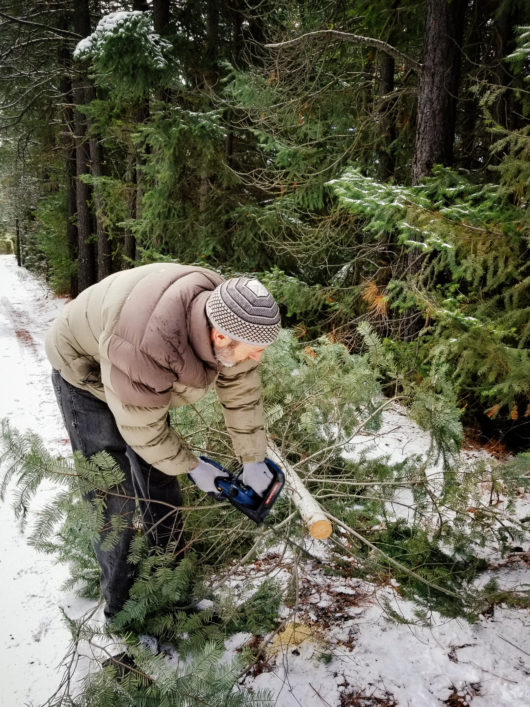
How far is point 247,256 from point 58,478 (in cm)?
624

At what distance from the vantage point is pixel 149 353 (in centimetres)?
184

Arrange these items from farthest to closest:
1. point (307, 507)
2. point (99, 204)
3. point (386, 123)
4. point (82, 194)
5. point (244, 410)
Answer: point (82, 194) → point (99, 204) → point (386, 123) → point (244, 410) → point (307, 507)

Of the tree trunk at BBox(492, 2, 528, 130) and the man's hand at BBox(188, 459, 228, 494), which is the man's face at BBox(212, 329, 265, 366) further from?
the tree trunk at BBox(492, 2, 528, 130)

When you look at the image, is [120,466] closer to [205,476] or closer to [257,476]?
[205,476]

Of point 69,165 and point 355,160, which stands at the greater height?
point 355,160

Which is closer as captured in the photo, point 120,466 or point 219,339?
point 219,339

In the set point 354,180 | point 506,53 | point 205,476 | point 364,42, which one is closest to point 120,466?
point 205,476

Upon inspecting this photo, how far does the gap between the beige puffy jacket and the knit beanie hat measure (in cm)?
12

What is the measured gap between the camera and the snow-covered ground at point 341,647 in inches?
82.2

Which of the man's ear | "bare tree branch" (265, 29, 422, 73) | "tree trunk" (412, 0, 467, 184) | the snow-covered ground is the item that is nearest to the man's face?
the man's ear

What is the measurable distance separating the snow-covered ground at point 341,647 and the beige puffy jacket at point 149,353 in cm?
118

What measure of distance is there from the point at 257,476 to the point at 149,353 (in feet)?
3.45

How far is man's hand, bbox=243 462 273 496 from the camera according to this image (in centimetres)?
242

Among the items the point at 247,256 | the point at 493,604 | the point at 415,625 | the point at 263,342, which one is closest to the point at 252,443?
the point at 263,342
